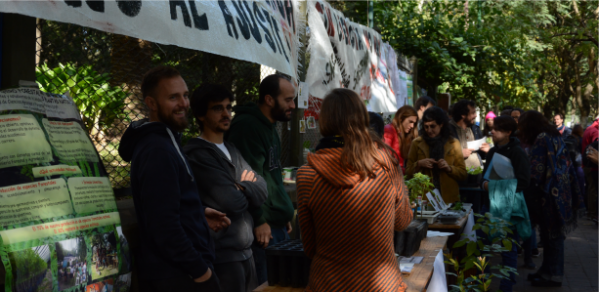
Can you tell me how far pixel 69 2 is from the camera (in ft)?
6.82

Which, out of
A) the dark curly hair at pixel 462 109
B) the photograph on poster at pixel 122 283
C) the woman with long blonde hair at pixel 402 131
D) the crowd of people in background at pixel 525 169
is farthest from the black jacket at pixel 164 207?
the dark curly hair at pixel 462 109

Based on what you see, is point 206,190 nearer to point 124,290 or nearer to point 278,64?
point 124,290

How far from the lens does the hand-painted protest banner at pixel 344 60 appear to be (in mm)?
5008

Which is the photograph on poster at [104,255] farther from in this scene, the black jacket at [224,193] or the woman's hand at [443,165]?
the woman's hand at [443,165]

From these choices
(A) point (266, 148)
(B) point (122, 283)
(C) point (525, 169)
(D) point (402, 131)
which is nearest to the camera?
(B) point (122, 283)

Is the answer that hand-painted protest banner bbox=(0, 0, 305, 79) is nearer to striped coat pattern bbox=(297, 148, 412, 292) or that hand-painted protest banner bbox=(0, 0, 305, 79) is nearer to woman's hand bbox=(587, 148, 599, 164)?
striped coat pattern bbox=(297, 148, 412, 292)

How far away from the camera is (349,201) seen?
2.46 m

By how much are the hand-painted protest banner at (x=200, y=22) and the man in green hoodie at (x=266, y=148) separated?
220 mm

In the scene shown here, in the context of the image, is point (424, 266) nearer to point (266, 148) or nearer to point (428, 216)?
point (266, 148)

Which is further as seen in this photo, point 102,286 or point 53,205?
point 102,286

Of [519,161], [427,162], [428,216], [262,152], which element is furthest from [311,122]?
[262,152]

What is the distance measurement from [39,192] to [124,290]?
0.60 metres

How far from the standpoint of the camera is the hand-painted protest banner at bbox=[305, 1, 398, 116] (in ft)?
16.4

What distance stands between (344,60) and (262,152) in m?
2.47
